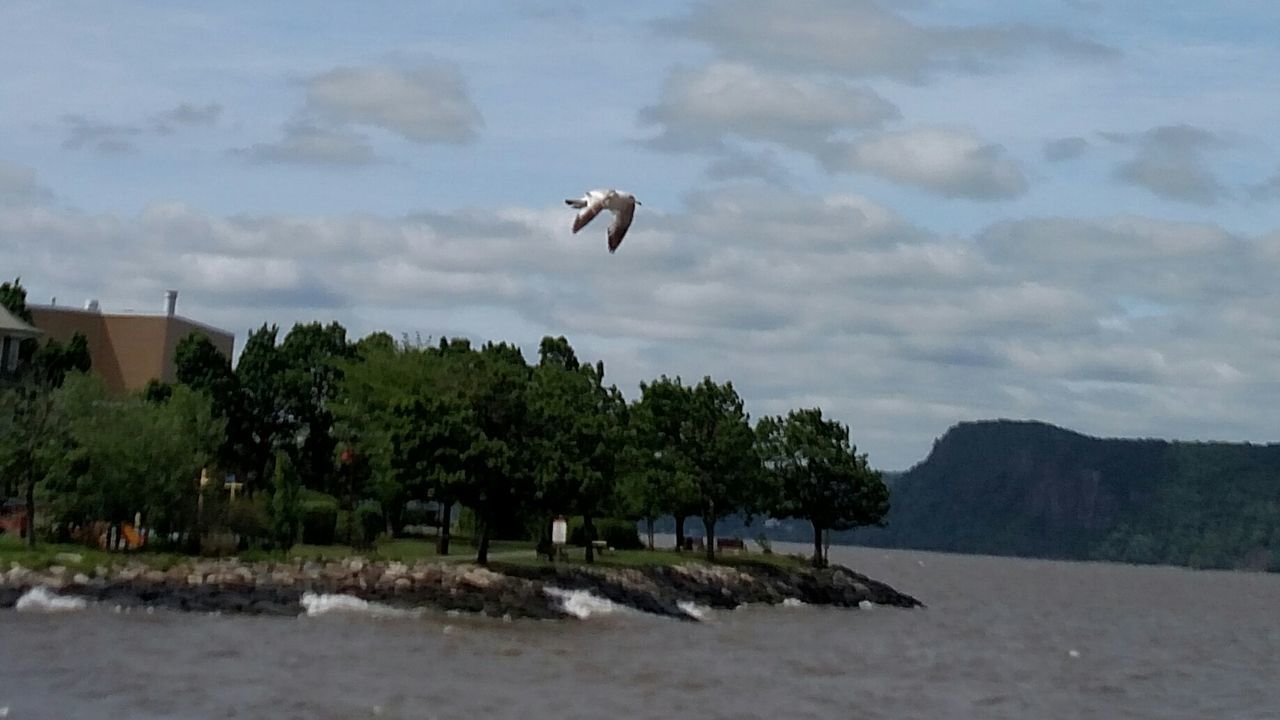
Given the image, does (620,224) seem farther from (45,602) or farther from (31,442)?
(31,442)

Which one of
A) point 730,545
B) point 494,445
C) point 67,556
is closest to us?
point 67,556

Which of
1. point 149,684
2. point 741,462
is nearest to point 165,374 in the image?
point 741,462

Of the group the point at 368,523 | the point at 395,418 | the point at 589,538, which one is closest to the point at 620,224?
the point at 395,418

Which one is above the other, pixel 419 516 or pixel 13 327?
pixel 13 327

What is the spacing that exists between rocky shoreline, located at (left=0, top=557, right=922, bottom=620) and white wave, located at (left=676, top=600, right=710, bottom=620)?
0.08 m

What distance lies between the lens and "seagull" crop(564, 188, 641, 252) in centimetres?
2614

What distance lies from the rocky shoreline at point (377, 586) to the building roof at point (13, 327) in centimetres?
2274

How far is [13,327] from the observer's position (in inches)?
2832

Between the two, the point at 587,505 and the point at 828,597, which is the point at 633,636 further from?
the point at 828,597

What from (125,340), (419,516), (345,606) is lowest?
(345,606)

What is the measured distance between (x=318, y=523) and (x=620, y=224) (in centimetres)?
3840

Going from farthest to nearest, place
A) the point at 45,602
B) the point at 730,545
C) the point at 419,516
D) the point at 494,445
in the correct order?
the point at 730,545 < the point at 419,516 < the point at 494,445 < the point at 45,602

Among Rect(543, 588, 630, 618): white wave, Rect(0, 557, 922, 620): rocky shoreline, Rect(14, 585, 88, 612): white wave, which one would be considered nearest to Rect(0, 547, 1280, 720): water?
Rect(543, 588, 630, 618): white wave

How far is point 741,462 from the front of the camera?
7975cm
